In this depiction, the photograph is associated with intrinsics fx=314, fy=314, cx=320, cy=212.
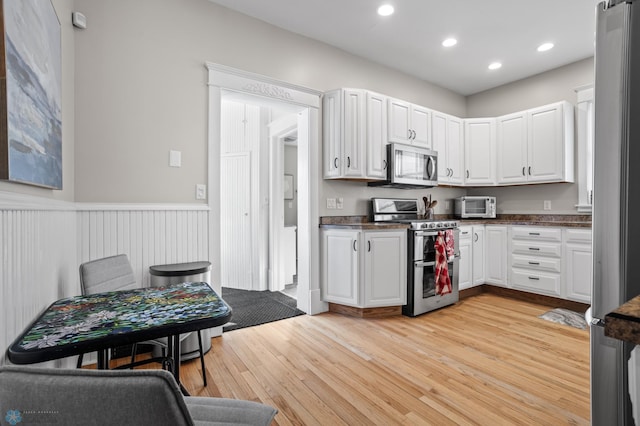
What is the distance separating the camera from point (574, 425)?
160cm

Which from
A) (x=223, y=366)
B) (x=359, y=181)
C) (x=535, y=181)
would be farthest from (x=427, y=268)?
(x=223, y=366)

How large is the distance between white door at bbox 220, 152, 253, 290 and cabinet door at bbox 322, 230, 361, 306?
1.34 metres

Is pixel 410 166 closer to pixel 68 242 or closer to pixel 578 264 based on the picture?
pixel 578 264

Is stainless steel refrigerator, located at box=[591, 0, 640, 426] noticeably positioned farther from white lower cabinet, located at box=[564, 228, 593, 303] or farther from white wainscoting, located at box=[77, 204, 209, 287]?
white lower cabinet, located at box=[564, 228, 593, 303]

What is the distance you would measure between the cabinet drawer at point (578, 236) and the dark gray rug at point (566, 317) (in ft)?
2.56

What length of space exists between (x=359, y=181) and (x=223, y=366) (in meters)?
2.39

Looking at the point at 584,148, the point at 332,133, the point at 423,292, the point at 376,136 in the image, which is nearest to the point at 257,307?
the point at 423,292

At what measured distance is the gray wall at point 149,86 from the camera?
2.24 m

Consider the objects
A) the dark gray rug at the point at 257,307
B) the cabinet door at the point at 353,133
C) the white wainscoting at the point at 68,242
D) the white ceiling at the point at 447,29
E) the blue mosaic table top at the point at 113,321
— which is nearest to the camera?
the blue mosaic table top at the point at 113,321

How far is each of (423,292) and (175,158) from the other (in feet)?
8.93

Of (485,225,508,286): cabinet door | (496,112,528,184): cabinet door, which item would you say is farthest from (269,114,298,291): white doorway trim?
(496,112,528,184): cabinet door

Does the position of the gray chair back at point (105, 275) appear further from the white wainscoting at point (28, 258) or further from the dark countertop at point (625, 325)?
the dark countertop at point (625, 325)

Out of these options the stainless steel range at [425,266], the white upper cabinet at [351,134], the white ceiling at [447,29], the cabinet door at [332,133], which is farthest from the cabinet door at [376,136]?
the white ceiling at [447,29]

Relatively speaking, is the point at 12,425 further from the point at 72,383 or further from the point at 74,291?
the point at 74,291
